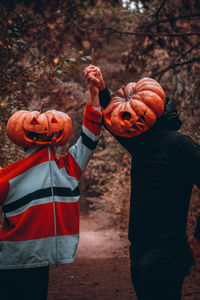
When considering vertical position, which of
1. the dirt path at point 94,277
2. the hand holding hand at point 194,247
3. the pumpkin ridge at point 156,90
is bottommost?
the dirt path at point 94,277

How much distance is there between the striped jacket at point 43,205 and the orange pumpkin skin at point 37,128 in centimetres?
10

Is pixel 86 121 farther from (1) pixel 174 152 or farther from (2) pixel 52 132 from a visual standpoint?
(1) pixel 174 152

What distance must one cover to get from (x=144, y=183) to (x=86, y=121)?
0.75 meters

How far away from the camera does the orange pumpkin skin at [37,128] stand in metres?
2.53

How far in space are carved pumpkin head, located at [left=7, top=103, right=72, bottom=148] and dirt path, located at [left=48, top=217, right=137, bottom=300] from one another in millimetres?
2858

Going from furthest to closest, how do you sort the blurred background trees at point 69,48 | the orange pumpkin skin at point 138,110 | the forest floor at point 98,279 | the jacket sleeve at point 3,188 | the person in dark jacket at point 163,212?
the forest floor at point 98,279
the blurred background trees at point 69,48
the jacket sleeve at point 3,188
the orange pumpkin skin at point 138,110
the person in dark jacket at point 163,212

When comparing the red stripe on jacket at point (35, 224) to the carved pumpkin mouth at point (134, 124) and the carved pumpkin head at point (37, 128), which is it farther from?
the carved pumpkin mouth at point (134, 124)

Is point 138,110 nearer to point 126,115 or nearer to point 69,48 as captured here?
point 126,115

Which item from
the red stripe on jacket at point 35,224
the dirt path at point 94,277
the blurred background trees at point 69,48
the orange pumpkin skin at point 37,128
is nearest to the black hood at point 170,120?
the orange pumpkin skin at point 37,128

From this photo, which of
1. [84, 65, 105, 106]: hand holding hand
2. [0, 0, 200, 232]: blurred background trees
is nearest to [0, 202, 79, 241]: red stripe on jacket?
[84, 65, 105, 106]: hand holding hand

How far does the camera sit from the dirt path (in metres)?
4.60

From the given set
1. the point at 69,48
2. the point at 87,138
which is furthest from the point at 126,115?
the point at 69,48

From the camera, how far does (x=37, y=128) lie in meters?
2.52

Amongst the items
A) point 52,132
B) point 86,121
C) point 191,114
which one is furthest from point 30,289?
point 191,114
